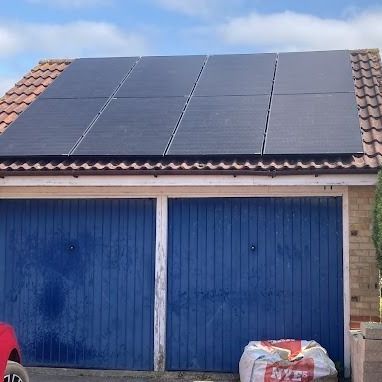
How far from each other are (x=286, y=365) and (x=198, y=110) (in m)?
3.96

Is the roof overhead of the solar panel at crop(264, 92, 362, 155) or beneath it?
beneath

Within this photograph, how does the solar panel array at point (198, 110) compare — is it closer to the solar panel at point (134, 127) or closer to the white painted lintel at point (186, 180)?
the solar panel at point (134, 127)

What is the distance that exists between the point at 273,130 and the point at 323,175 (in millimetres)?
1109

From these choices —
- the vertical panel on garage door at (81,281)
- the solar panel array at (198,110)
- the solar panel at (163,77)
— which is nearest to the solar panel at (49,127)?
the solar panel array at (198,110)

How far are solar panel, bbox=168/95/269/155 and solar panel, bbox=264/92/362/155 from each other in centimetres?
20

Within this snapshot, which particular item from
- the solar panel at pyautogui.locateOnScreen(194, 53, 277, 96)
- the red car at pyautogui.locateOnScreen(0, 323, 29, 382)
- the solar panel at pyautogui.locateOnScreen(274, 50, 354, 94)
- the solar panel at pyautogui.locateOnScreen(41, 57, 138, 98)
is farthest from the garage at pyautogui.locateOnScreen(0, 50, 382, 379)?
the red car at pyautogui.locateOnScreen(0, 323, 29, 382)

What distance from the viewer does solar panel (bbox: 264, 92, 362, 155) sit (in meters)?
7.95

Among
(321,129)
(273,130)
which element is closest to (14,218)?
(273,130)

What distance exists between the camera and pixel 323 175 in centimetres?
771

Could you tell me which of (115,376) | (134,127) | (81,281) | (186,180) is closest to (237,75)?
(134,127)

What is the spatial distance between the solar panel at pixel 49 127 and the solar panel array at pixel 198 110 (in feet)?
0.05

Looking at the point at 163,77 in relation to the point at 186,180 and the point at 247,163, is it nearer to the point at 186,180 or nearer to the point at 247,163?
the point at 186,180

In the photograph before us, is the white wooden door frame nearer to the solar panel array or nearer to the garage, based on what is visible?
the garage

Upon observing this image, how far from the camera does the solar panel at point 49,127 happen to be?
8.58 m
